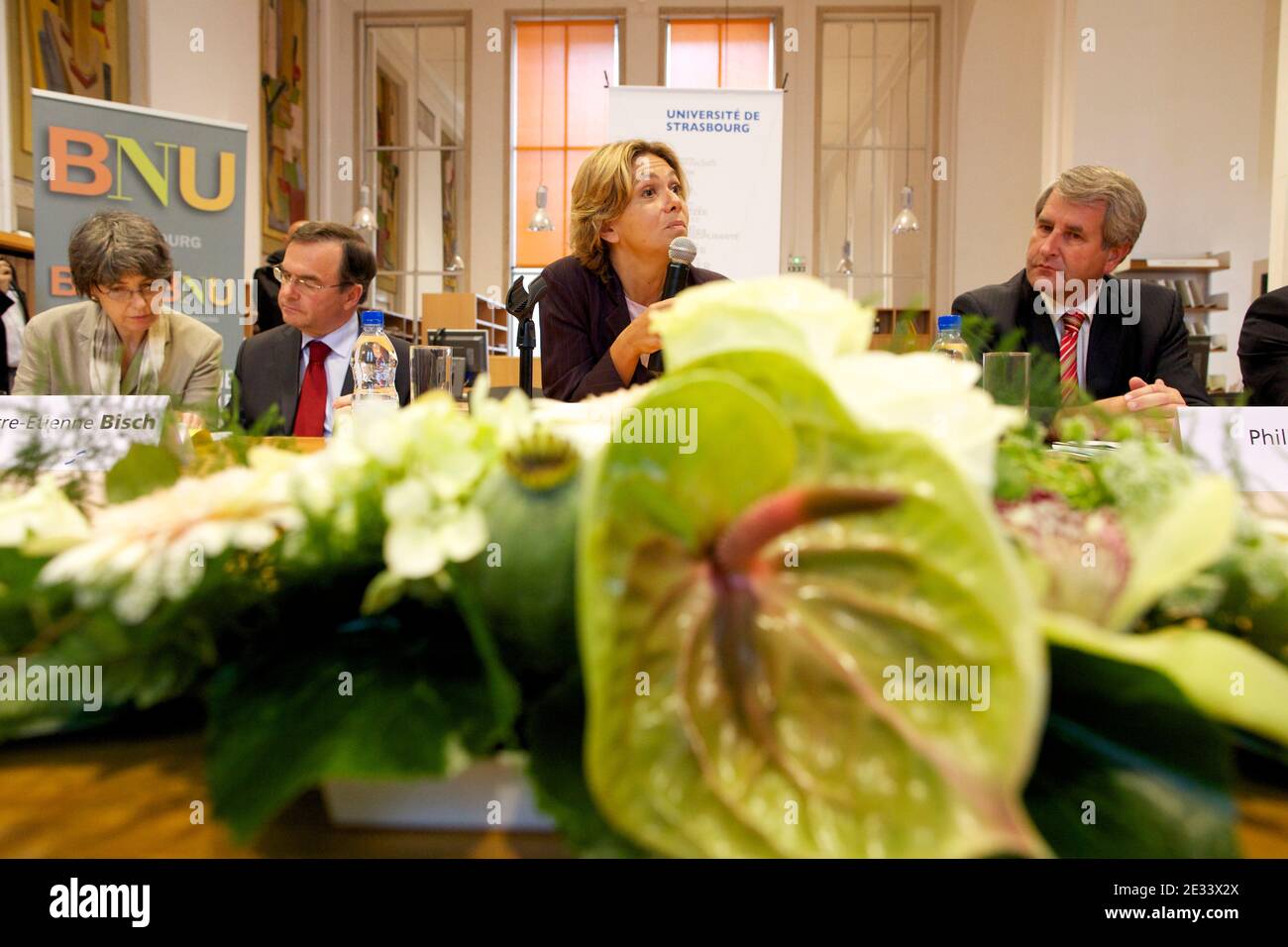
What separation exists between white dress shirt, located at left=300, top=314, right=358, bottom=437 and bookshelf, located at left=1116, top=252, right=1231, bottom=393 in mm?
6074

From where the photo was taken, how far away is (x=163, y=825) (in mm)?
302

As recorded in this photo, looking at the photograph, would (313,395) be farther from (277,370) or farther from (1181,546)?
(1181,546)

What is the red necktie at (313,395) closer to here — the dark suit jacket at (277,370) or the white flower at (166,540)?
the dark suit jacket at (277,370)

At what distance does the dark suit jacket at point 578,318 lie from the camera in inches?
97.2

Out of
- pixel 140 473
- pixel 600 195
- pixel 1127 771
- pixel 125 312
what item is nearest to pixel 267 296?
pixel 125 312

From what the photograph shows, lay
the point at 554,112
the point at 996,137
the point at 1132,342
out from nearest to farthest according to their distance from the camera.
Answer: the point at 1132,342 < the point at 996,137 < the point at 554,112

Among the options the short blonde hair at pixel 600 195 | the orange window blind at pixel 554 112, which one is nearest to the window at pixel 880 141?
the orange window blind at pixel 554 112

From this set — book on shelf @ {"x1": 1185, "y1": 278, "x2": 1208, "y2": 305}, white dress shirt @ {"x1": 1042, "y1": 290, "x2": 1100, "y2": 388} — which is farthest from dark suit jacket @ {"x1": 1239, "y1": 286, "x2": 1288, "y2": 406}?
book on shelf @ {"x1": 1185, "y1": 278, "x2": 1208, "y2": 305}

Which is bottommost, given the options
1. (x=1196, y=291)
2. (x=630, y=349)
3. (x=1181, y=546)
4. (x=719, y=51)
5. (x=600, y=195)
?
(x=1181, y=546)

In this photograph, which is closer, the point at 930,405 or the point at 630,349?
the point at 930,405

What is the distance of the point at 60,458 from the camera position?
1.34ft

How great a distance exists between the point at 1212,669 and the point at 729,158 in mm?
4956

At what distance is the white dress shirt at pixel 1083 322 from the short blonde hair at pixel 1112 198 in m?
0.19

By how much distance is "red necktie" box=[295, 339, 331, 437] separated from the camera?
2.41m
